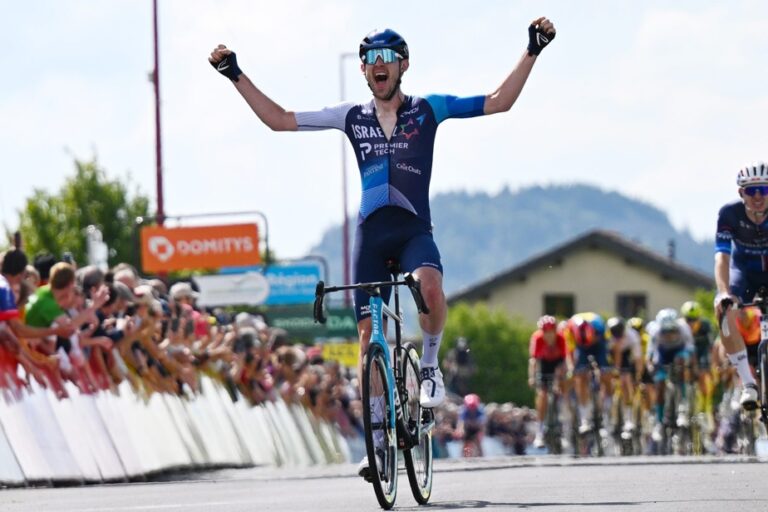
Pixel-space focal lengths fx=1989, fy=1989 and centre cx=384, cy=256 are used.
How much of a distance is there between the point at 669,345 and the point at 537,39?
13989 millimetres

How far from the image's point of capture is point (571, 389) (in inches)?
1018

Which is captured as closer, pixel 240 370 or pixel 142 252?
pixel 240 370

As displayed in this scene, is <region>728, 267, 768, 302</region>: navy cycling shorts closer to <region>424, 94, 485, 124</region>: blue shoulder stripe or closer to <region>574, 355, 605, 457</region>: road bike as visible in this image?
<region>424, 94, 485, 124</region>: blue shoulder stripe

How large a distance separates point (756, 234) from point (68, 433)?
5458mm

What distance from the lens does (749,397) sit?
15.1 metres

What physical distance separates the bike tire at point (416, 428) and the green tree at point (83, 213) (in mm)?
54962

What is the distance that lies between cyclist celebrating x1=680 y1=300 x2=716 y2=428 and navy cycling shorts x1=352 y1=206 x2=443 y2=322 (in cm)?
1456

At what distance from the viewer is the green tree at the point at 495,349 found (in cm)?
9125

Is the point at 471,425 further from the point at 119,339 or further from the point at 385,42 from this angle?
the point at 385,42

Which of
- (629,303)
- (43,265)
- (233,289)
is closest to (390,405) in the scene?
(43,265)

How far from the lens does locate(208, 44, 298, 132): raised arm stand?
1126cm

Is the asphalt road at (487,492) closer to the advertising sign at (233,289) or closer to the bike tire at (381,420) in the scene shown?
the bike tire at (381,420)

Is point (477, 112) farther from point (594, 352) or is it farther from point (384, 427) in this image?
point (594, 352)

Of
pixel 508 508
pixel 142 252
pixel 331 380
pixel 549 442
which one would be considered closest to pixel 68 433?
pixel 508 508
